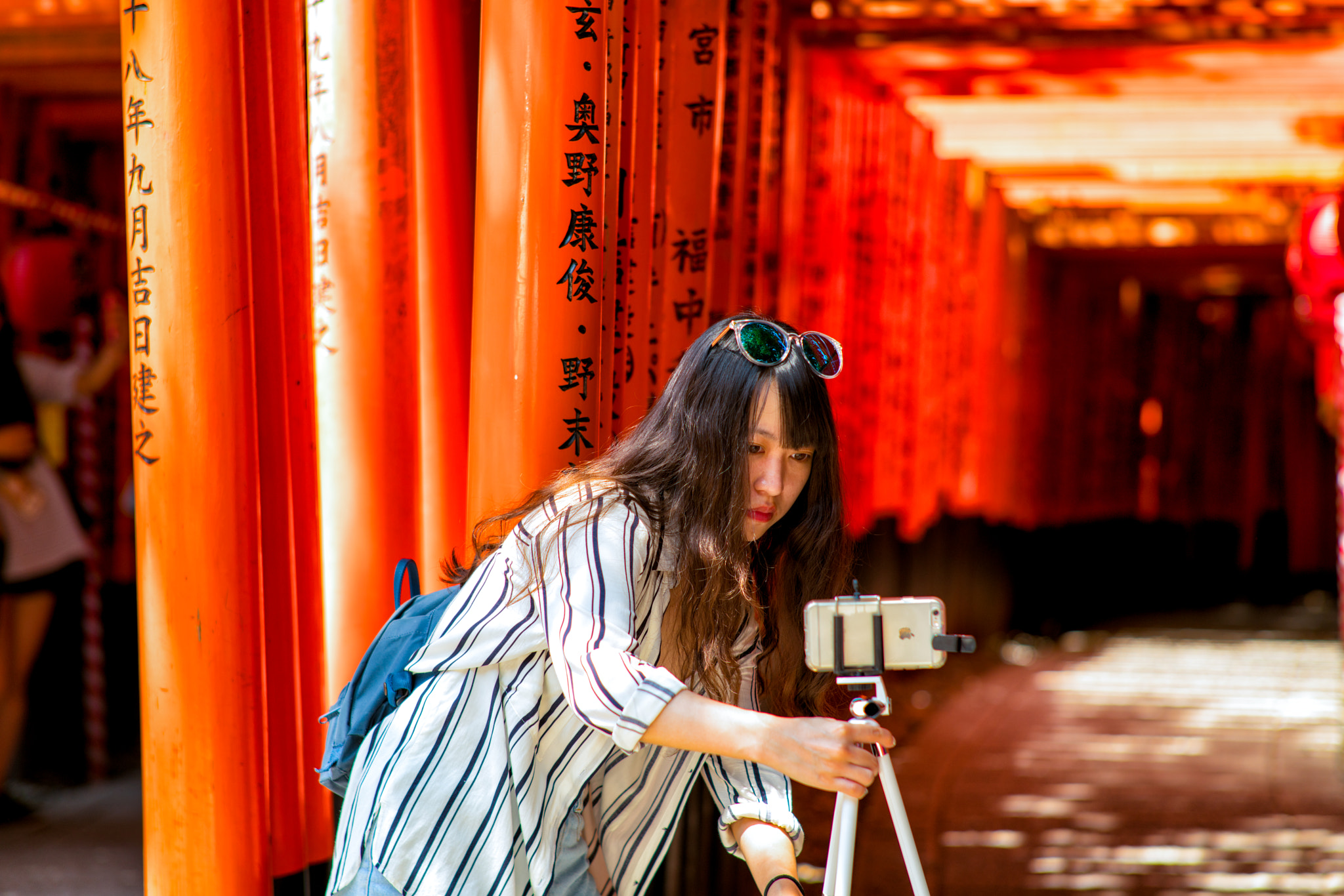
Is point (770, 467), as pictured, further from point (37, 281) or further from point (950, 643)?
point (37, 281)

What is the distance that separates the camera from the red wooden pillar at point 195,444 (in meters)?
2.03

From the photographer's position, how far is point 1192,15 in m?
4.23

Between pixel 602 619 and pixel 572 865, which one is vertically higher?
pixel 602 619

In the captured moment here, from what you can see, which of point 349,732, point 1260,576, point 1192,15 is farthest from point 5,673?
point 1260,576

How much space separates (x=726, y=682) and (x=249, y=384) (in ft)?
3.22

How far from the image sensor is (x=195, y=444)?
2.06 m

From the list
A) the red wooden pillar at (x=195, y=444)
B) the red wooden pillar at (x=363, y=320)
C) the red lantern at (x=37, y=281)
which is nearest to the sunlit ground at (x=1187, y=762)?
the red wooden pillar at (x=363, y=320)

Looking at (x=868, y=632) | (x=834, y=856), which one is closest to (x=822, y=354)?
(x=868, y=632)

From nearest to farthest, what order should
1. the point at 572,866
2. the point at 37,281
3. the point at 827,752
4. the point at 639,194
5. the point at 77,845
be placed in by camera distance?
the point at 827,752 → the point at 572,866 → the point at 639,194 → the point at 77,845 → the point at 37,281

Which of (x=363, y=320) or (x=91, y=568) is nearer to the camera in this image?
(x=363, y=320)

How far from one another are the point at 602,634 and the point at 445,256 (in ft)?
4.19

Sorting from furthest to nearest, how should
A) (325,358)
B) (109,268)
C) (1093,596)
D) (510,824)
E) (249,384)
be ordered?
(1093,596), (109,268), (325,358), (249,384), (510,824)

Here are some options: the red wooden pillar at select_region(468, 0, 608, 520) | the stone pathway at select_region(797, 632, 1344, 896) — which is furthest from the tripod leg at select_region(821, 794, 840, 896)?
the stone pathway at select_region(797, 632, 1344, 896)

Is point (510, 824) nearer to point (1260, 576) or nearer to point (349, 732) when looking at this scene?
point (349, 732)
